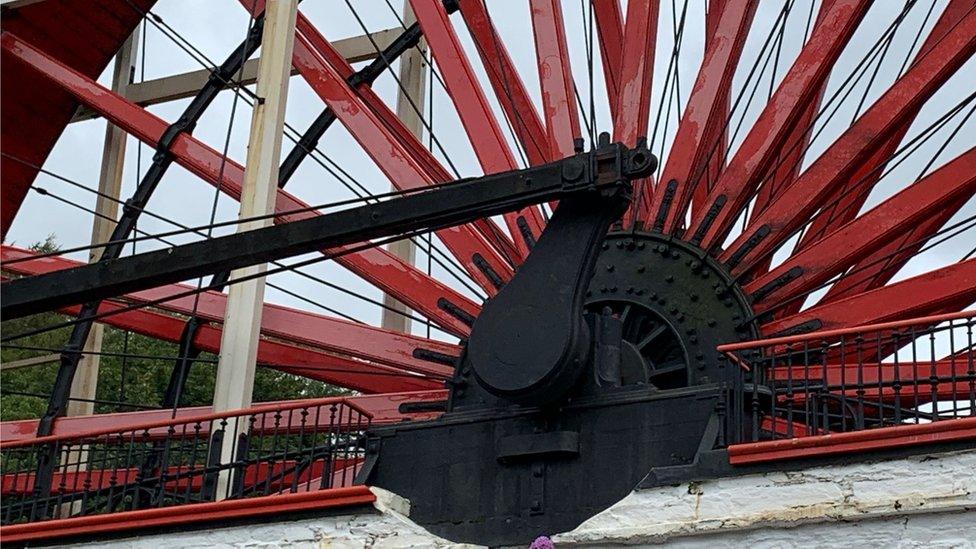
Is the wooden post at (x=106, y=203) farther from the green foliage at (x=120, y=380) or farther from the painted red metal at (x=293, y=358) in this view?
the green foliage at (x=120, y=380)

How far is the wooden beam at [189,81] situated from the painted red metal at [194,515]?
7854 mm

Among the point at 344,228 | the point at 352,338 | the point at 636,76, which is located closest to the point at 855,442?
the point at 344,228

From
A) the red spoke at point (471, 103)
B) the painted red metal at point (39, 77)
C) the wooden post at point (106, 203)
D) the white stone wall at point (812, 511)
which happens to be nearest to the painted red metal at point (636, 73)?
the red spoke at point (471, 103)

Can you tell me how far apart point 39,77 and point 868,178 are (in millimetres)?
7805

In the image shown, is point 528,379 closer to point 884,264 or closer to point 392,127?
point 884,264

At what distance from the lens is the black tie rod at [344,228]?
771 centimetres

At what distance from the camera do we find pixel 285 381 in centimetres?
2638

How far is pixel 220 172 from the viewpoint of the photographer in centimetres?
1212

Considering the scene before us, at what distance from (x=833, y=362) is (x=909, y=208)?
193 cm

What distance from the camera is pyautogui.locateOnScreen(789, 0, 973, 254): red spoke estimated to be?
38.8 ft

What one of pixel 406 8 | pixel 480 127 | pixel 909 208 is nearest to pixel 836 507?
pixel 909 208

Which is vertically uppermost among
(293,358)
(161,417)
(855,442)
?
(293,358)

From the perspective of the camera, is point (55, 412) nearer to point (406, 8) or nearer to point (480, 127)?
point (480, 127)

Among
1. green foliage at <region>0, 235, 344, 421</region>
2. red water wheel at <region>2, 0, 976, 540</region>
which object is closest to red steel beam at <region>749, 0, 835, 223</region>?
red water wheel at <region>2, 0, 976, 540</region>
